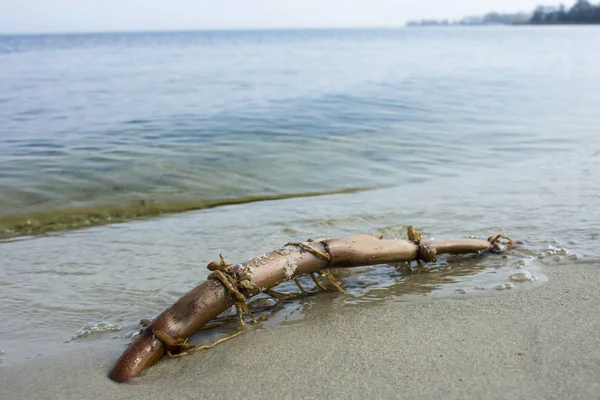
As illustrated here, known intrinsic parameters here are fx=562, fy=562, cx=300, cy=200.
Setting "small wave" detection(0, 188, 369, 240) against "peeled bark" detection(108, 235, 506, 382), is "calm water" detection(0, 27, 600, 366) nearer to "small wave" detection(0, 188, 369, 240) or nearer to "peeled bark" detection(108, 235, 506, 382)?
"small wave" detection(0, 188, 369, 240)

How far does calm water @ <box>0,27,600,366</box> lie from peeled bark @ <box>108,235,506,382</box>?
0.78 feet

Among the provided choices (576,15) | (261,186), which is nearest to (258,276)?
(261,186)

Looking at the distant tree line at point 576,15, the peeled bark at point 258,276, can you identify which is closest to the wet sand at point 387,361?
the peeled bark at point 258,276

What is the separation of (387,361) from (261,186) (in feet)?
16.5

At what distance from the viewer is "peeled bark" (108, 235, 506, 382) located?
9.35ft

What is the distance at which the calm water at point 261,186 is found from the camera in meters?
3.96

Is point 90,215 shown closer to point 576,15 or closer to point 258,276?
point 258,276

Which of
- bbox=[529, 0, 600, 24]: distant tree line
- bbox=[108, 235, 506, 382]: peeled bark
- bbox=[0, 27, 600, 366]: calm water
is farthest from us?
bbox=[529, 0, 600, 24]: distant tree line

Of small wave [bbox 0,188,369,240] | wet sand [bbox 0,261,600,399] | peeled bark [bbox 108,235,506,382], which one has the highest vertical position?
peeled bark [bbox 108,235,506,382]

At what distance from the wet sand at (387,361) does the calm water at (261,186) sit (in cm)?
29

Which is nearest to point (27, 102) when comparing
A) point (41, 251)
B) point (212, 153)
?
point (212, 153)

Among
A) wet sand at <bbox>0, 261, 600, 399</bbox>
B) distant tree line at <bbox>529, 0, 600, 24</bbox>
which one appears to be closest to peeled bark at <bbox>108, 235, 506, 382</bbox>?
wet sand at <bbox>0, 261, 600, 399</bbox>

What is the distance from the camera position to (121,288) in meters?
4.07

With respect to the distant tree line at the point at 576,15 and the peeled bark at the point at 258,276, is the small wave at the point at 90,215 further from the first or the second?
the distant tree line at the point at 576,15
